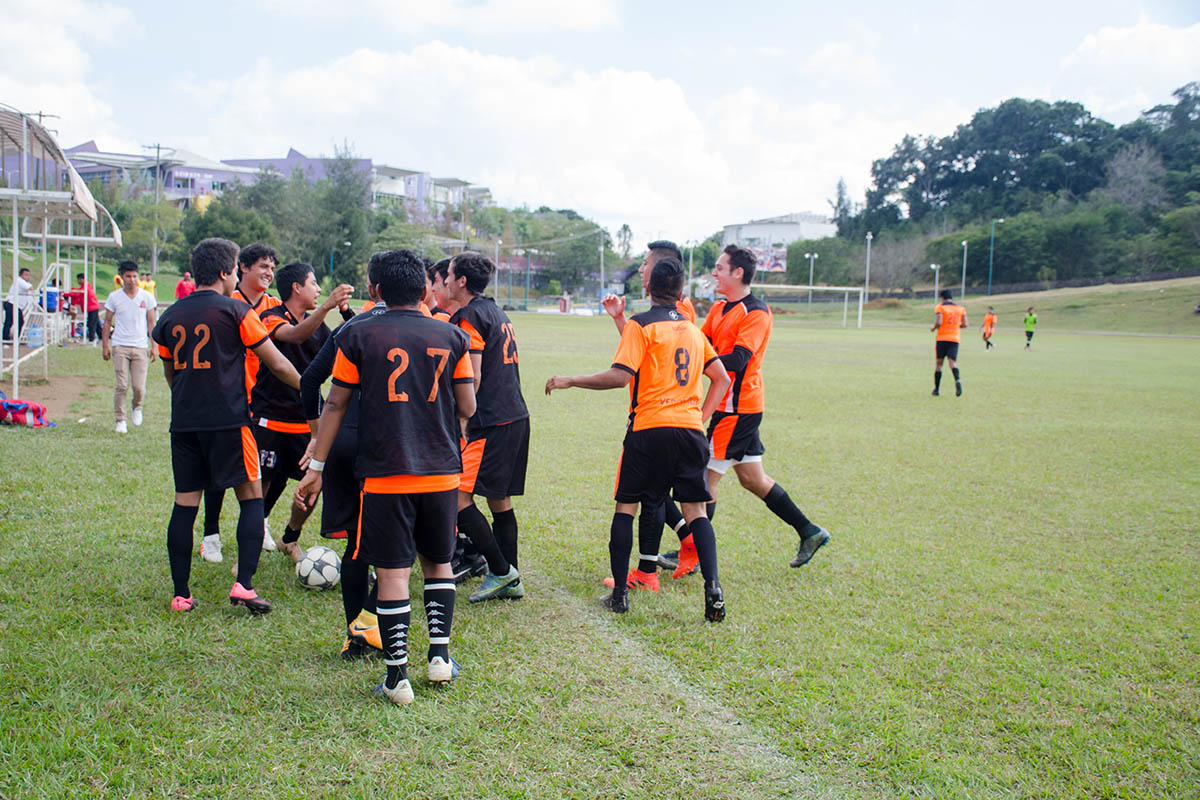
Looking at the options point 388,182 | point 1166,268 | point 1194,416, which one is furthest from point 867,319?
point 388,182

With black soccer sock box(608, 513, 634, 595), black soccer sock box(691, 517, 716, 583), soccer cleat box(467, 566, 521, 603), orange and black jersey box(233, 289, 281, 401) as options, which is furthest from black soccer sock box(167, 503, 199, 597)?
black soccer sock box(691, 517, 716, 583)

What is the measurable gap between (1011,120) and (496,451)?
107 metres

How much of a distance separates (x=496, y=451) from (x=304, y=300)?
1615mm

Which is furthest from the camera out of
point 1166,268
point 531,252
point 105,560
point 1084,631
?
point 531,252

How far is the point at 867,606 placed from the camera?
4.60m

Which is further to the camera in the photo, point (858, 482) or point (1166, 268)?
point (1166, 268)

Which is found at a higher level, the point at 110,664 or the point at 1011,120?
the point at 1011,120

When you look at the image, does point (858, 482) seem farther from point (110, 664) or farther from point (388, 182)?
point (388, 182)

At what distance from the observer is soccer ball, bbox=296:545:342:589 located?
4.70m

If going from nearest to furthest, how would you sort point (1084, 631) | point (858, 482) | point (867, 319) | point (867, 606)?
point (1084, 631) < point (867, 606) < point (858, 482) < point (867, 319)

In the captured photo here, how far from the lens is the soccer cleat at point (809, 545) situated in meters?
5.26

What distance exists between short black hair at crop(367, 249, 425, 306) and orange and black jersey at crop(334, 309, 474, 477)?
0.07 metres

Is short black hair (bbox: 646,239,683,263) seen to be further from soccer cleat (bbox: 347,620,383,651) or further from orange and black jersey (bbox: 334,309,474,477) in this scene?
soccer cleat (bbox: 347,620,383,651)

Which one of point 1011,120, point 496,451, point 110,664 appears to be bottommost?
point 110,664
